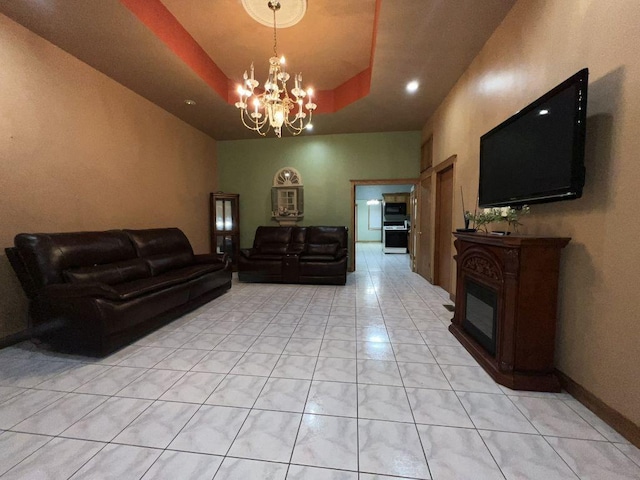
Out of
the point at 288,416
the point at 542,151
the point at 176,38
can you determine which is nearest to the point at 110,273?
the point at 288,416

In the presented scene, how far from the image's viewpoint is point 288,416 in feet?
5.03

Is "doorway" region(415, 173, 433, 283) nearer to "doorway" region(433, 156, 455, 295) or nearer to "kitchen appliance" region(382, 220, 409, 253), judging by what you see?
"doorway" region(433, 156, 455, 295)

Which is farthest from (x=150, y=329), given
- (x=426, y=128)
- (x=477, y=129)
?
(x=426, y=128)

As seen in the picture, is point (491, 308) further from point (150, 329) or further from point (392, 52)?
point (150, 329)

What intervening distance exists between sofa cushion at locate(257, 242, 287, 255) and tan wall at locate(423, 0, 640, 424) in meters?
3.88

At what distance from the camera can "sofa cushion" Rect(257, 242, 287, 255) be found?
5.05 meters

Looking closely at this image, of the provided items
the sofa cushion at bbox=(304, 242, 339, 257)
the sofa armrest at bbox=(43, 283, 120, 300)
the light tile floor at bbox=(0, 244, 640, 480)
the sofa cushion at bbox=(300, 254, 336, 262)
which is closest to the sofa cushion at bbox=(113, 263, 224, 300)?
the sofa armrest at bbox=(43, 283, 120, 300)

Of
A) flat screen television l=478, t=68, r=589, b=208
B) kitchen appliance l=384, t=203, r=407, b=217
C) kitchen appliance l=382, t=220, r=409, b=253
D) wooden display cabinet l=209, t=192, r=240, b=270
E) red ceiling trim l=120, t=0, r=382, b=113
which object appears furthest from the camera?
kitchen appliance l=384, t=203, r=407, b=217

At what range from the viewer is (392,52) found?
2.89m

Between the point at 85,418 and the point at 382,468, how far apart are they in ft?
5.46

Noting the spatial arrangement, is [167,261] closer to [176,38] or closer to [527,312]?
[176,38]

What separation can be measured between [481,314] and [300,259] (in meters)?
3.09

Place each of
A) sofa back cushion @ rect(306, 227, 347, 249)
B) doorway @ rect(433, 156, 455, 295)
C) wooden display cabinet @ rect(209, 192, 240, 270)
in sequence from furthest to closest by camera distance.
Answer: wooden display cabinet @ rect(209, 192, 240, 270) → sofa back cushion @ rect(306, 227, 347, 249) → doorway @ rect(433, 156, 455, 295)

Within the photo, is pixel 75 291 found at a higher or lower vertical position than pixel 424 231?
lower
